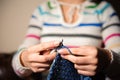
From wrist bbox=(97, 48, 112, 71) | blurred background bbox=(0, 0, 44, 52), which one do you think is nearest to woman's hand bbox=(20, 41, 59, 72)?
wrist bbox=(97, 48, 112, 71)

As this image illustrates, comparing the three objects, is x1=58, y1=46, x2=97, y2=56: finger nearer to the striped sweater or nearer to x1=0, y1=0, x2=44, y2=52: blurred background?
the striped sweater

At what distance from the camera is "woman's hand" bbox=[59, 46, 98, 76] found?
1.89 ft

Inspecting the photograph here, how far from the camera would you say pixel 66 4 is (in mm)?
922

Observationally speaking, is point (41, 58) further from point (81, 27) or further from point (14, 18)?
point (14, 18)

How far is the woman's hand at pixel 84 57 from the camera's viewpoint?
577 mm

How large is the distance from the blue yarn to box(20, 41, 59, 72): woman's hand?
0.07 feet

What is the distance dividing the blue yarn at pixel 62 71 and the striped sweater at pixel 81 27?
23 cm

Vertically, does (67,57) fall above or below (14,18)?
below

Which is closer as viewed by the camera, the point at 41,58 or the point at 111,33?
the point at 41,58

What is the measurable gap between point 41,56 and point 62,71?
71 mm

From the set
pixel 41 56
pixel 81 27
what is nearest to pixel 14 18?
pixel 81 27

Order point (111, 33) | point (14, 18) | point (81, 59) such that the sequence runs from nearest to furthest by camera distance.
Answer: point (81, 59) → point (111, 33) → point (14, 18)

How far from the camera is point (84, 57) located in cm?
58

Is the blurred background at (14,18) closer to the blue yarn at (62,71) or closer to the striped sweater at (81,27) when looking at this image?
the striped sweater at (81,27)
